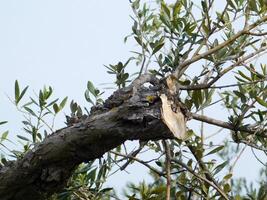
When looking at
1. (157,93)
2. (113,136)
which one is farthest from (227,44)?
(113,136)

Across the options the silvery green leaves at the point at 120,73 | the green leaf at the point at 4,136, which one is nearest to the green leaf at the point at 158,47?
the silvery green leaves at the point at 120,73

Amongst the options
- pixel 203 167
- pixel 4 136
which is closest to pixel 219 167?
pixel 203 167

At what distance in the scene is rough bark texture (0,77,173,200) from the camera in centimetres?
170

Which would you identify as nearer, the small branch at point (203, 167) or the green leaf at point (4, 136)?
the small branch at point (203, 167)

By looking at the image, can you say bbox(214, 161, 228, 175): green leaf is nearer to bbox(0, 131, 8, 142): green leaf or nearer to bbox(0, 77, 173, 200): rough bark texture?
bbox(0, 77, 173, 200): rough bark texture

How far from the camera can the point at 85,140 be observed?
1793 millimetres

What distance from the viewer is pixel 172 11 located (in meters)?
2.19

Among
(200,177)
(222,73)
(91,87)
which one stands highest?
(91,87)

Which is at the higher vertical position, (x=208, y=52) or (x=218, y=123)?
(x=208, y=52)

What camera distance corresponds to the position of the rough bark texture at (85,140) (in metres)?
1.70

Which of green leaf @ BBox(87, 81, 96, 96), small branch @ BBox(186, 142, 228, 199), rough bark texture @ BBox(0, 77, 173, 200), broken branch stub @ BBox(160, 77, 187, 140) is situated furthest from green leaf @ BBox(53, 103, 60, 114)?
broken branch stub @ BBox(160, 77, 187, 140)

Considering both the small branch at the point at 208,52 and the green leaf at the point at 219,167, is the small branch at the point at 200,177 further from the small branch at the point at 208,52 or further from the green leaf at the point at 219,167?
the small branch at the point at 208,52

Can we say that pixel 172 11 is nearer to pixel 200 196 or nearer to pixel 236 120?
pixel 236 120

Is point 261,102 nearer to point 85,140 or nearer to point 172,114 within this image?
point 172,114
